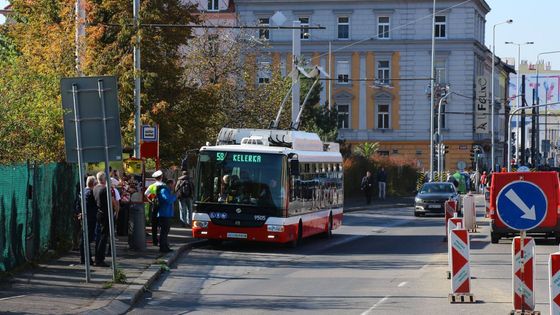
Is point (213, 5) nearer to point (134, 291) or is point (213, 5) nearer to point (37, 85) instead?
point (37, 85)

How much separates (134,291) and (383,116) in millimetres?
72070

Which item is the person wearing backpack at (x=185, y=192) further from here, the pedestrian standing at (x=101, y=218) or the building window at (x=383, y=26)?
→ the building window at (x=383, y=26)

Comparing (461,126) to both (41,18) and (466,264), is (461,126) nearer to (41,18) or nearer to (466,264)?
(41,18)

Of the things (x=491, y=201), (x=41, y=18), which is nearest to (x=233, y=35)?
(x=41, y=18)

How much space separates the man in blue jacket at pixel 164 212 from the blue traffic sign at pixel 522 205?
440 inches

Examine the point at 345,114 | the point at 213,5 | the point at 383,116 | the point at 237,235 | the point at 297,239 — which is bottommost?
the point at 297,239

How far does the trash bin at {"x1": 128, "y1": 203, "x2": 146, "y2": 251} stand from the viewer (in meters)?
24.0

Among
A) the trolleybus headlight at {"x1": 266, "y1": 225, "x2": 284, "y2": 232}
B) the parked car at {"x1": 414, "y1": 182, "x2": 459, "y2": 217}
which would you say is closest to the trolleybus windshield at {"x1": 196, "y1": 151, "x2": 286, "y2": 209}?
the trolleybus headlight at {"x1": 266, "y1": 225, "x2": 284, "y2": 232}

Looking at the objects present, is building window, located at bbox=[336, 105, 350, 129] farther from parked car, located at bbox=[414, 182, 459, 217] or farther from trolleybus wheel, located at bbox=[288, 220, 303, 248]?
trolleybus wheel, located at bbox=[288, 220, 303, 248]

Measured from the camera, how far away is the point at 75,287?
1720 cm

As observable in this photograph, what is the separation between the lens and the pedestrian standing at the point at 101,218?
67.6ft

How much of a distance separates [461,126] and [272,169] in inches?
2478

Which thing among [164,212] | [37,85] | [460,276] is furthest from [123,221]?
[460,276]

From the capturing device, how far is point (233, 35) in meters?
53.1
